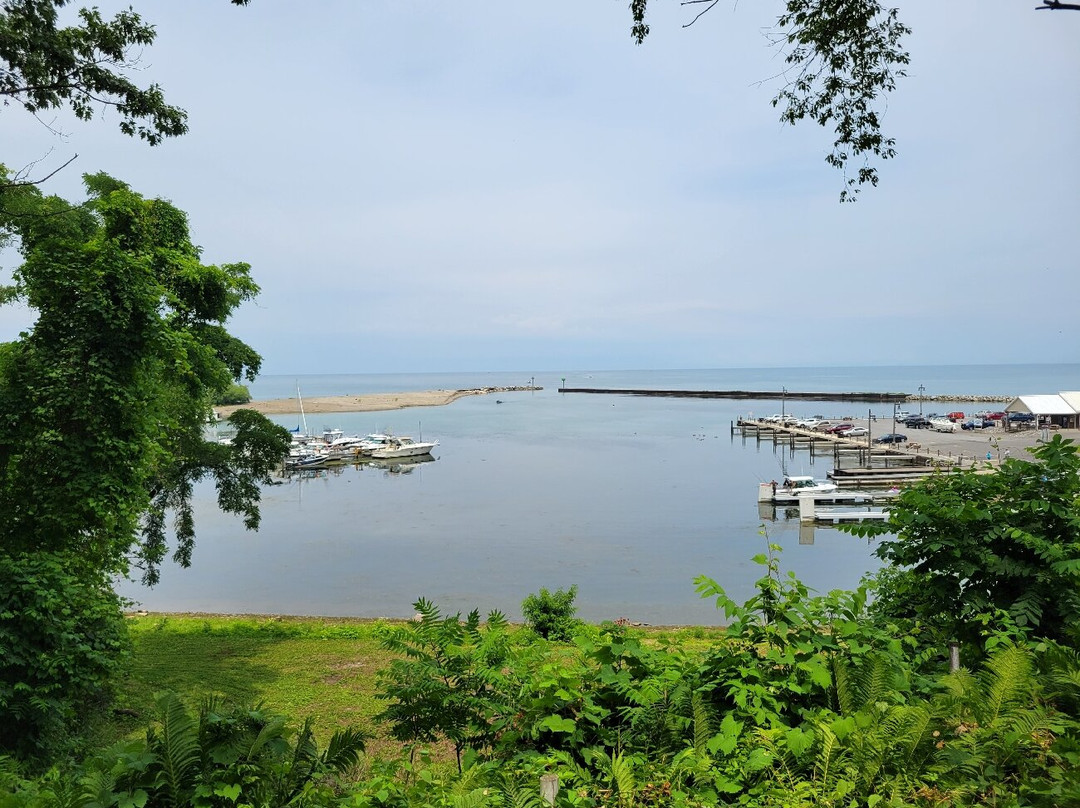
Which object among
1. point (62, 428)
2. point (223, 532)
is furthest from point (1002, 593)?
point (223, 532)

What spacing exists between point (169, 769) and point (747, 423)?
7040cm

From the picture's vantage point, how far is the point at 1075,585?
12.2 feet

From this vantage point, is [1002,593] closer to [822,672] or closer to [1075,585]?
[1075,585]

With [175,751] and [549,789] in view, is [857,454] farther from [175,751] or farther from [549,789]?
[175,751]

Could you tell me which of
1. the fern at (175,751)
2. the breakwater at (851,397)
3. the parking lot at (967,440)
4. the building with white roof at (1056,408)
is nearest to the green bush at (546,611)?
the fern at (175,751)

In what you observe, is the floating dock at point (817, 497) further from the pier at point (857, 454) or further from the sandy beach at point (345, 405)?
the sandy beach at point (345, 405)

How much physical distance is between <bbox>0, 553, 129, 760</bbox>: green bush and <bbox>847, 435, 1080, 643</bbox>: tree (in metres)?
7.13

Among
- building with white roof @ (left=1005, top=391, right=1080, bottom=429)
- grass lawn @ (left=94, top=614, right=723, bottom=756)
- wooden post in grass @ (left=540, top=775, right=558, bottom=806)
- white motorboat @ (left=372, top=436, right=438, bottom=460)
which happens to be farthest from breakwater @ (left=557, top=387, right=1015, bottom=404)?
wooden post in grass @ (left=540, top=775, right=558, bottom=806)

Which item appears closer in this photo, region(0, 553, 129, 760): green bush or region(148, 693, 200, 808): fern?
region(148, 693, 200, 808): fern

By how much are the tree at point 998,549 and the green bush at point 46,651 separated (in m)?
7.13

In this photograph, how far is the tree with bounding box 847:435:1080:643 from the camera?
3.72m

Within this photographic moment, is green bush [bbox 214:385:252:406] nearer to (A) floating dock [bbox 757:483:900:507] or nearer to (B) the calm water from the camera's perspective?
(B) the calm water

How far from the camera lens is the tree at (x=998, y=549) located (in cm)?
372

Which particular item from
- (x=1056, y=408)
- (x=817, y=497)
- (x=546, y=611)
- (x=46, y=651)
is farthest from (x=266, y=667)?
(x=1056, y=408)
